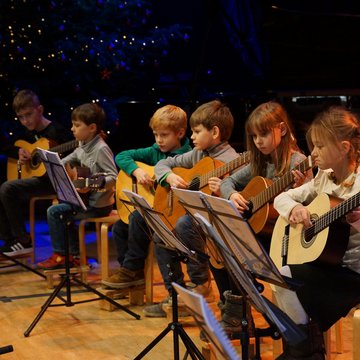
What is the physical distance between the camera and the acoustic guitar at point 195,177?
13.8 ft

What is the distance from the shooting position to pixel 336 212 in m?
2.96

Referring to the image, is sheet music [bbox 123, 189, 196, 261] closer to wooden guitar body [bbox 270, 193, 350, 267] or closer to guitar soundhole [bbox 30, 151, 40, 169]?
wooden guitar body [bbox 270, 193, 350, 267]

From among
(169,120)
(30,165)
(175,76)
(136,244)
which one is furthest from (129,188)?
(175,76)

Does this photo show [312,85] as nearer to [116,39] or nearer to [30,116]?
[116,39]

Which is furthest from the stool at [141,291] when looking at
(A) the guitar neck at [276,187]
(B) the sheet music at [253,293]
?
(B) the sheet music at [253,293]

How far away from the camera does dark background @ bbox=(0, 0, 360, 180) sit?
702cm

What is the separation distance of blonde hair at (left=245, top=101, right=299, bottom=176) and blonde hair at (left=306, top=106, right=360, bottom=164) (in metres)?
0.64

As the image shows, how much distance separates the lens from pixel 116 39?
7.69m

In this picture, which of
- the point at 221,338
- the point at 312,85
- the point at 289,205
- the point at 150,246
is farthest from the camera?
the point at 312,85

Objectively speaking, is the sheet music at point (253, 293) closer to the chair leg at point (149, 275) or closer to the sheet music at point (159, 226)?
the sheet music at point (159, 226)

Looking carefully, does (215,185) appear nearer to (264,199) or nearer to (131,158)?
(264,199)

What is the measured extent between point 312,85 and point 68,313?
365 centimetres

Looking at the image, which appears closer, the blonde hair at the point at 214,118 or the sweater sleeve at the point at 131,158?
the blonde hair at the point at 214,118

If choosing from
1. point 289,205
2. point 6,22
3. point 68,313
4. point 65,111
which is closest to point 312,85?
point 65,111
